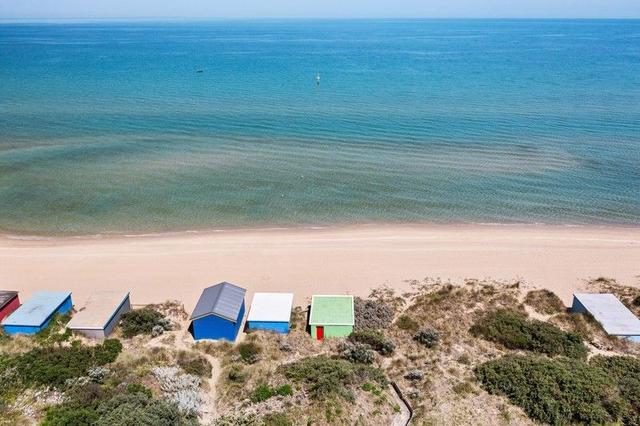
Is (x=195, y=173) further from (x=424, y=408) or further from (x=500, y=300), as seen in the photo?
(x=424, y=408)

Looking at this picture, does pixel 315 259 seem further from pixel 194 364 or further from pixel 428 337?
pixel 194 364

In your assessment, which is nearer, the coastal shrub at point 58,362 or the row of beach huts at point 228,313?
the coastal shrub at point 58,362

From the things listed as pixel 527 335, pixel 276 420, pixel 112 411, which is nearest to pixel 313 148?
pixel 527 335

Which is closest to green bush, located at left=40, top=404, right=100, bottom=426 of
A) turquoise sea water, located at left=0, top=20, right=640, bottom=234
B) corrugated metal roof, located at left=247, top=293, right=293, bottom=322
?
corrugated metal roof, located at left=247, top=293, right=293, bottom=322

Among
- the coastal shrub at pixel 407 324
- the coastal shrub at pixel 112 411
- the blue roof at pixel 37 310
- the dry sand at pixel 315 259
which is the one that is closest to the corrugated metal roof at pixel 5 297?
the blue roof at pixel 37 310

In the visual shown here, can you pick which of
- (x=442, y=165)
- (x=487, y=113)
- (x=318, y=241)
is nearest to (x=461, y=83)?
(x=487, y=113)

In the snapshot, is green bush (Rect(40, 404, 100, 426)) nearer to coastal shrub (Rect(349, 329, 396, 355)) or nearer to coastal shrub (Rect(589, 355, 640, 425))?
coastal shrub (Rect(349, 329, 396, 355))

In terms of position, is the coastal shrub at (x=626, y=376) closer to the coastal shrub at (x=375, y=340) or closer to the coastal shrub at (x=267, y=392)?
the coastal shrub at (x=375, y=340)
